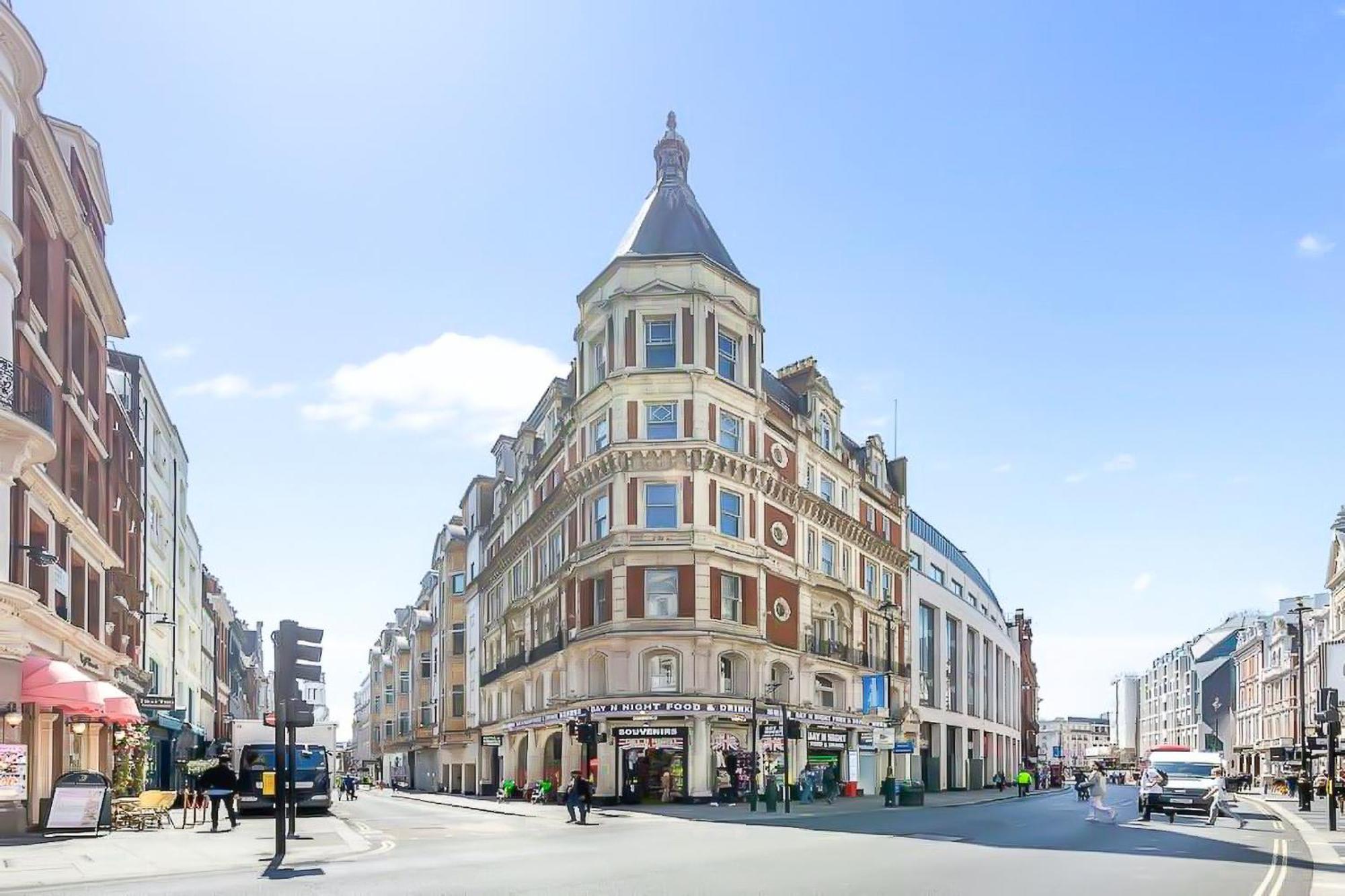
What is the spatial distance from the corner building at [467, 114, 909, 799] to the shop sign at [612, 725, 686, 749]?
0.09 meters

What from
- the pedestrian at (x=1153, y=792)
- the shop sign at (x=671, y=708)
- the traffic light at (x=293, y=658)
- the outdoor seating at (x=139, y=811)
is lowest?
the pedestrian at (x=1153, y=792)

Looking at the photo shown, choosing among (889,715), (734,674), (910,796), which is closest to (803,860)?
(734,674)

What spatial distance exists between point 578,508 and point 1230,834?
100 feet

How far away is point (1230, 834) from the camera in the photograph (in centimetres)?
3123

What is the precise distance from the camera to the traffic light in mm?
21641

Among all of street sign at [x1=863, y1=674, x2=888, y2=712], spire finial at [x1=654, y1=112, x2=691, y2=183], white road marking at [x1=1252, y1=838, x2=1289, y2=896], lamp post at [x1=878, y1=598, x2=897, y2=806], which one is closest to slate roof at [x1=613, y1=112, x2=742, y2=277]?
spire finial at [x1=654, y1=112, x2=691, y2=183]

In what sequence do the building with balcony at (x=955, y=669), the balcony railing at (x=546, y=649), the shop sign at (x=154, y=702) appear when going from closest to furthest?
1. the shop sign at (x=154, y=702)
2. the balcony railing at (x=546, y=649)
3. the building with balcony at (x=955, y=669)

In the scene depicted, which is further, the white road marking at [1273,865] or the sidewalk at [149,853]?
the sidewalk at [149,853]

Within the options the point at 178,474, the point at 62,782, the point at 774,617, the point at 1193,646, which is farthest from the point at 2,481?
the point at 1193,646

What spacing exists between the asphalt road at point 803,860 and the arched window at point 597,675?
16374 mm

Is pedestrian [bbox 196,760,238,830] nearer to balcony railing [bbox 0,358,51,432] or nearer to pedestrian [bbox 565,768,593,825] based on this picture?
pedestrian [bbox 565,768,593,825]

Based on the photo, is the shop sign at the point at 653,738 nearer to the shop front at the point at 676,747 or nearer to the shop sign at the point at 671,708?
the shop front at the point at 676,747

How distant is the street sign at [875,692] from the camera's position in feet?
206

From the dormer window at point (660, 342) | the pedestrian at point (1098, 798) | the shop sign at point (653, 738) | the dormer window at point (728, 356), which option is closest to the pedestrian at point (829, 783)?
the shop sign at point (653, 738)
